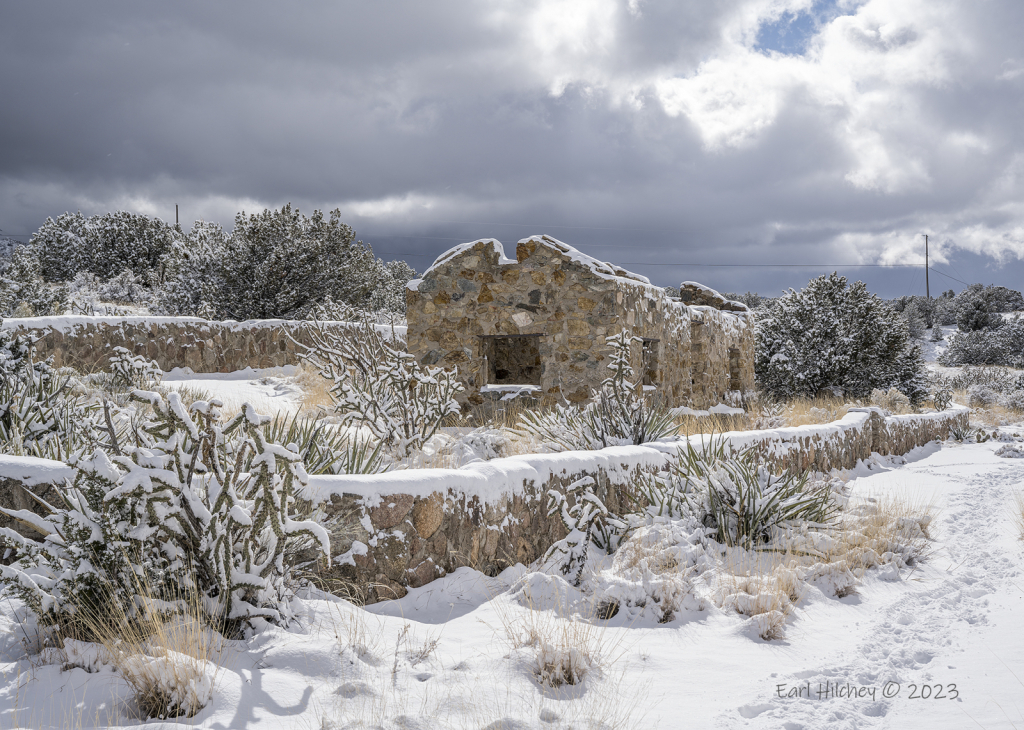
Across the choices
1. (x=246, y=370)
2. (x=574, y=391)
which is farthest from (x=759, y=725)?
(x=246, y=370)

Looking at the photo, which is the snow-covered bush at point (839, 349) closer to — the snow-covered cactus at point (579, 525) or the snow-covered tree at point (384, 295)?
the snow-covered tree at point (384, 295)

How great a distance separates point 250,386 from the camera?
1167 cm

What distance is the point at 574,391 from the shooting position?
9.67 meters

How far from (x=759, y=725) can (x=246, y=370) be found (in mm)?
12583

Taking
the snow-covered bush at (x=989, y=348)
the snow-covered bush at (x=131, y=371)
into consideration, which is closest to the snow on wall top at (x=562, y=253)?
the snow-covered bush at (x=131, y=371)

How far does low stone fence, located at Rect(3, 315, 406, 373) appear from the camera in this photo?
11.6 m

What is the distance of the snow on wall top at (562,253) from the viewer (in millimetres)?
9672

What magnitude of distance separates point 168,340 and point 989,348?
34.5 metres

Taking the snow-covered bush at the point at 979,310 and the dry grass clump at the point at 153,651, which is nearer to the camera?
the dry grass clump at the point at 153,651

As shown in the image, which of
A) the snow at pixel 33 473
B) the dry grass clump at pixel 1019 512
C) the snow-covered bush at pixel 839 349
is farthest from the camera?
the snow-covered bush at pixel 839 349

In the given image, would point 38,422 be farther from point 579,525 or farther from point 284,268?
point 284,268

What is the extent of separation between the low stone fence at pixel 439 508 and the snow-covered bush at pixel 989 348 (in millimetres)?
33954

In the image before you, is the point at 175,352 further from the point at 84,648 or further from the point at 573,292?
the point at 84,648

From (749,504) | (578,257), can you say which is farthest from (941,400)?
(749,504)
